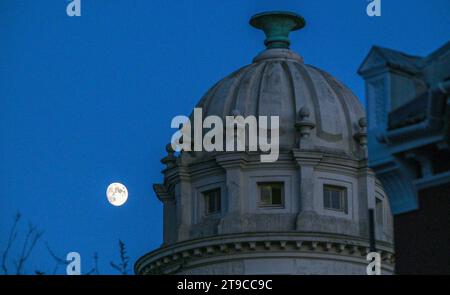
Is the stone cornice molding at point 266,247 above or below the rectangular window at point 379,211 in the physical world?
below

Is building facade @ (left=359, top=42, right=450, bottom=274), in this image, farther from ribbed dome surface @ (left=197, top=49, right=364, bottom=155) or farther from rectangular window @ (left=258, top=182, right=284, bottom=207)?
rectangular window @ (left=258, top=182, right=284, bottom=207)

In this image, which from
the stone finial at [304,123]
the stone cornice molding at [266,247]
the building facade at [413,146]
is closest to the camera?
the building facade at [413,146]

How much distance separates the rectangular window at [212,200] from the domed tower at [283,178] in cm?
4

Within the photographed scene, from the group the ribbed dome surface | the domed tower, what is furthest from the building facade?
the ribbed dome surface

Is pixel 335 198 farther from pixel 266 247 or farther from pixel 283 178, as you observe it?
pixel 266 247

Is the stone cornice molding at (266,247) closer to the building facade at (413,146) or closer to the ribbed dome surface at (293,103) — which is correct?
the ribbed dome surface at (293,103)

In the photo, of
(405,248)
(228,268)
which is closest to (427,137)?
(405,248)

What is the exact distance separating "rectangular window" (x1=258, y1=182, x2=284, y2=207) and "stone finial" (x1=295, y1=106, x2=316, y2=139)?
2.35 m

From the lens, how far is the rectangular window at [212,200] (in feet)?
331

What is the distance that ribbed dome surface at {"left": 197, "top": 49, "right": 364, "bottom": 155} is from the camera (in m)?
99.2

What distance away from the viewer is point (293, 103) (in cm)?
9938

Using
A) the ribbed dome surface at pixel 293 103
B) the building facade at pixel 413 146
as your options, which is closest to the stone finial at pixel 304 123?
the ribbed dome surface at pixel 293 103

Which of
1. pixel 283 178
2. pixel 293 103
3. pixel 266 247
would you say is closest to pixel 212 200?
pixel 283 178

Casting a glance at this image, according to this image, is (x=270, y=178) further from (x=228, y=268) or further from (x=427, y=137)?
(x=427, y=137)
